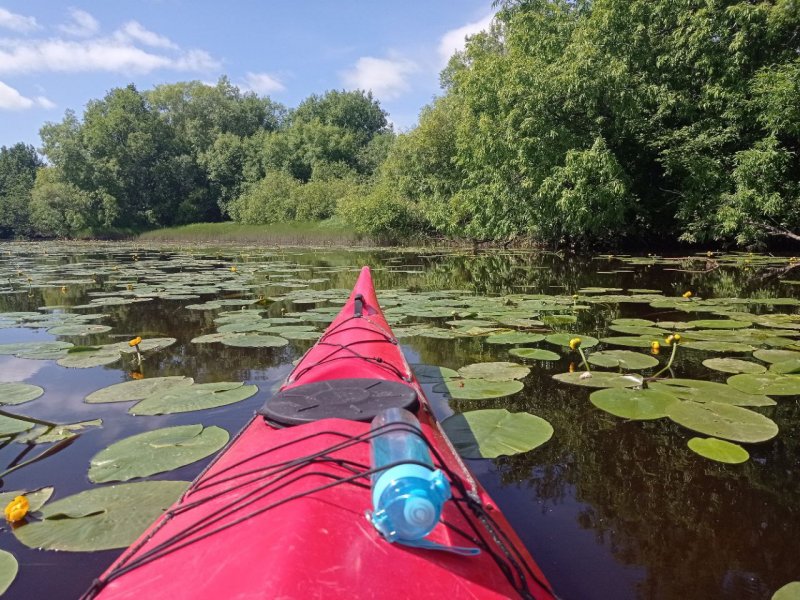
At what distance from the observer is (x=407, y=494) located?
67cm

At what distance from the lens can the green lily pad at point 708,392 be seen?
86.0 inches

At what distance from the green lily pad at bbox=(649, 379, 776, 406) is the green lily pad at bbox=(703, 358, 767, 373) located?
0.25 meters

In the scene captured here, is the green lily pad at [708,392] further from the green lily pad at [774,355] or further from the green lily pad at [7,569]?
the green lily pad at [7,569]

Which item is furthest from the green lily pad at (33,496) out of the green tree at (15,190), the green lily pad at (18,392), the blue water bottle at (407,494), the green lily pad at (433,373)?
the green tree at (15,190)

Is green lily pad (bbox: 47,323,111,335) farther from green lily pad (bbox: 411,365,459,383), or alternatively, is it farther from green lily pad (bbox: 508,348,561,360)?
green lily pad (bbox: 508,348,561,360)

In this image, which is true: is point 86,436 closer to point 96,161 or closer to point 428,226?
point 428,226

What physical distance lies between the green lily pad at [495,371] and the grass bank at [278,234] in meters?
16.7

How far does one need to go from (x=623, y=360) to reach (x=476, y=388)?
38.2 inches

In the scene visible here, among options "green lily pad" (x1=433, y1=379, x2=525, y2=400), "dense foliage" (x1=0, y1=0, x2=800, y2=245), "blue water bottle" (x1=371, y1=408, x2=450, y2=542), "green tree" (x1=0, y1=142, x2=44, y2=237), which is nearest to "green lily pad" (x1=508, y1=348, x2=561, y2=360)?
"green lily pad" (x1=433, y1=379, x2=525, y2=400)

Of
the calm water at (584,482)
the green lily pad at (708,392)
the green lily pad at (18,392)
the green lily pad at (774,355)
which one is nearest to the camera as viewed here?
the calm water at (584,482)

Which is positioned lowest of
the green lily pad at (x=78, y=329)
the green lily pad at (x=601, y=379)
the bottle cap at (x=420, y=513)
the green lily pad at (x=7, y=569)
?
the green lily pad at (x=78, y=329)

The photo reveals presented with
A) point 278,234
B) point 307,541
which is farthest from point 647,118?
point 278,234

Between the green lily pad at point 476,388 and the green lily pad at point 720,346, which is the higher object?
the green lily pad at point 720,346

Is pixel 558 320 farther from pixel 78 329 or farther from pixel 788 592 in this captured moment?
pixel 78 329
